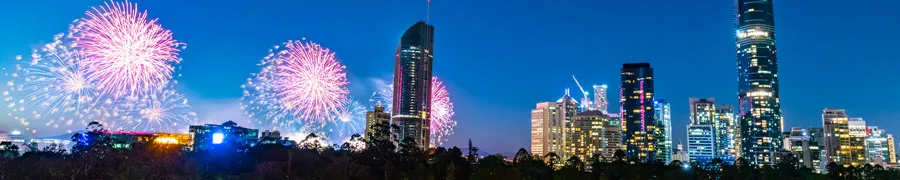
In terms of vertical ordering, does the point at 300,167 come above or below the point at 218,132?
below

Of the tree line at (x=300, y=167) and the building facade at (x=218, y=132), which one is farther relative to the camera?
the building facade at (x=218, y=132)

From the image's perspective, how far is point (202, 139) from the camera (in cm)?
14425

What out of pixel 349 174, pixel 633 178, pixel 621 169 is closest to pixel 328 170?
pixel 349 174

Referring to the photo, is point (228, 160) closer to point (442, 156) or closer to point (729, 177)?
point (442, 156)

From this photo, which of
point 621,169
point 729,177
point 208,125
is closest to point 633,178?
point 621,169

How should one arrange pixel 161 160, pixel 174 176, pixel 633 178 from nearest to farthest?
pixel 174 176 → pixel 161 160 → pixel 633 178

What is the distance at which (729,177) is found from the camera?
211 feet

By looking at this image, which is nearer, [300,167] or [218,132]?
[300,167]

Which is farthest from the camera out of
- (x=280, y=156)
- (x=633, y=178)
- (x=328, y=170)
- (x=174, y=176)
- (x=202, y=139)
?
(x=202, y=139)

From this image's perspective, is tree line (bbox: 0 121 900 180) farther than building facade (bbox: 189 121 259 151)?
No

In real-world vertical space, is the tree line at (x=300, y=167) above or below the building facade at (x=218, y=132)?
below

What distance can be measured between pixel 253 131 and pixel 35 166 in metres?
115

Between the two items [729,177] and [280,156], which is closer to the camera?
[729,177]

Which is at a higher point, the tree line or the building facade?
the building facade
